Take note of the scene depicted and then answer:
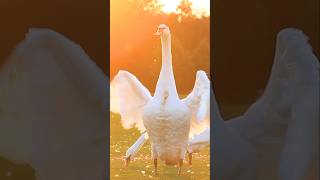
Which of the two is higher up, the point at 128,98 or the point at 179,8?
the point at 179,8

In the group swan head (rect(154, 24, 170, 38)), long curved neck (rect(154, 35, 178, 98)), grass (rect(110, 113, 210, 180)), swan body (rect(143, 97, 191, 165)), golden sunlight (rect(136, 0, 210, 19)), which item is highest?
golden sunlight (rect(136, 0, 210, 19))

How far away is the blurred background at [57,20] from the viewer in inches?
123

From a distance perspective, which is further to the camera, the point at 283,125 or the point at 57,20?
the point at 283,125

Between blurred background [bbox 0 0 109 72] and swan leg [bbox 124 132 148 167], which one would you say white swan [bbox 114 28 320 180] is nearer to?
swan leg [bbox 124 132 148 167]

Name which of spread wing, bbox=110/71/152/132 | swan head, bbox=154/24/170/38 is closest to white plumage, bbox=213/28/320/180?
spread wing, bbox=110/71/152/132

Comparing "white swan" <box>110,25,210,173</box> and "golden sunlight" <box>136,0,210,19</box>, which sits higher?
"golden sunlight" <box>136,0,210,19</box>

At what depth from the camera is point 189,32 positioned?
10.5 ft

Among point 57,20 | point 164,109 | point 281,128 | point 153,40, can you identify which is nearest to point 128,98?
point 164,109

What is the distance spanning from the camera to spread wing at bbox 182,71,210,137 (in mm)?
3176

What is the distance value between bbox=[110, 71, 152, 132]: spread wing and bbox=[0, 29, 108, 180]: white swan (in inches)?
2.4

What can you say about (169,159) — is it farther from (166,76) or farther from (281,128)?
(281,128)

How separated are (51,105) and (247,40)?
1.22m

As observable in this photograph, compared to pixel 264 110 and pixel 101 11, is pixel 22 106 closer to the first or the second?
pixel 101 11

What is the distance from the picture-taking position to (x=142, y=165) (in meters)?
3.21
